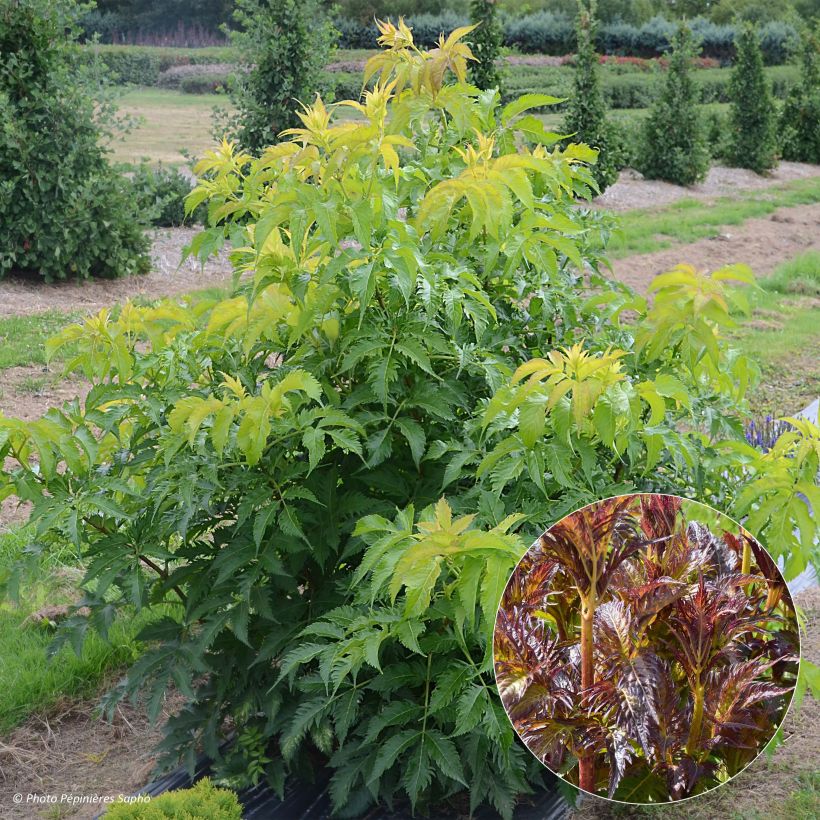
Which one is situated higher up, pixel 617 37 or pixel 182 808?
pixel 617 37

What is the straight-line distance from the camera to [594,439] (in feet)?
7.45

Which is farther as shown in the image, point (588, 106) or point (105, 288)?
point (588, 106)

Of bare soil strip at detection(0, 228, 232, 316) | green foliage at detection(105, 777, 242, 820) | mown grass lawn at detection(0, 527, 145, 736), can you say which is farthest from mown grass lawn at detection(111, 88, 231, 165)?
green foliage at detection(105, 777, 242, 820)

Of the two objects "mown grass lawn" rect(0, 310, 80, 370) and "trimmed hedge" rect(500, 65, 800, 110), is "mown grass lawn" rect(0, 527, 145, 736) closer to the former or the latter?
"mown grass lawn" rect(0, 310, 80, 370)

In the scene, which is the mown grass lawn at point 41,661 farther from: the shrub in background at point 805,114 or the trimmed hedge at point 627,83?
the trimmed hedge at point 627,83

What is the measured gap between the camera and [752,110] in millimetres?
17734

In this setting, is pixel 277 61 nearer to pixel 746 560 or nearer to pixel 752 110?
pixel 746 560

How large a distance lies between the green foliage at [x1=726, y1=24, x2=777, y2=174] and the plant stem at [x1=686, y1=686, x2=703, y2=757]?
58.8ft

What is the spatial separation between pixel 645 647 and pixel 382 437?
36.8 inches

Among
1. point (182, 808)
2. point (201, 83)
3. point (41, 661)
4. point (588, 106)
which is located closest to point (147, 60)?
point (201, 83)

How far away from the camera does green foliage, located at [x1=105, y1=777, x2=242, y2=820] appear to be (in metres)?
2.22

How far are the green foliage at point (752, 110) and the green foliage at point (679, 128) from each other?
97.2 inches

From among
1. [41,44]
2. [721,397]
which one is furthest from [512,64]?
[721,397]

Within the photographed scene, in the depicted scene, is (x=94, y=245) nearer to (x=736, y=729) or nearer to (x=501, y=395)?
(x=501, y=395)
